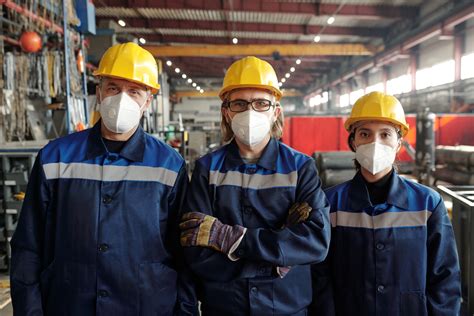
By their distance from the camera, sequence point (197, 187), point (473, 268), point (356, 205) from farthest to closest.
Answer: point (473, 268), point (356, 205), point (197, 187)

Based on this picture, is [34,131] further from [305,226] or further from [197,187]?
[305,226]

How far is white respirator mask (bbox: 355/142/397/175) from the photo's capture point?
1.61m

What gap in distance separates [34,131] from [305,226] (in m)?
5.21

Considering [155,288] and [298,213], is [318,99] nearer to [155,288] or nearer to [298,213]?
[298,213]

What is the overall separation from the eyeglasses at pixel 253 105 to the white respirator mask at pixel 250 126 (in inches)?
1.4

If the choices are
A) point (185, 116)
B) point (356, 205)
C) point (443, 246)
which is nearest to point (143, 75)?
point (356, 205)

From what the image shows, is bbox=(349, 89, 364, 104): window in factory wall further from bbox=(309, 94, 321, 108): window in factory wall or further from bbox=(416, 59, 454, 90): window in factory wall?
bbox=(309, 94, 321, 108): window in factory wall

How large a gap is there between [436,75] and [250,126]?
44.1 ft

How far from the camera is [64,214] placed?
1.41 meters

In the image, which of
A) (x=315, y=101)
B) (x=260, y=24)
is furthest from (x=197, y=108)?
(x=260, y=24)

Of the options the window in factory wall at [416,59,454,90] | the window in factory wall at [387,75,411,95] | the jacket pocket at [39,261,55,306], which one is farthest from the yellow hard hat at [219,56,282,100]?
the window in factory wall at [387,75,411,95]

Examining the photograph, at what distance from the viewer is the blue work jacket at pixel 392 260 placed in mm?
1483

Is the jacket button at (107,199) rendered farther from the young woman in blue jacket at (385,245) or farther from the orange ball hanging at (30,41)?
the orange ball hanging at (30,41)

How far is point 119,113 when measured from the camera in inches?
58.1
